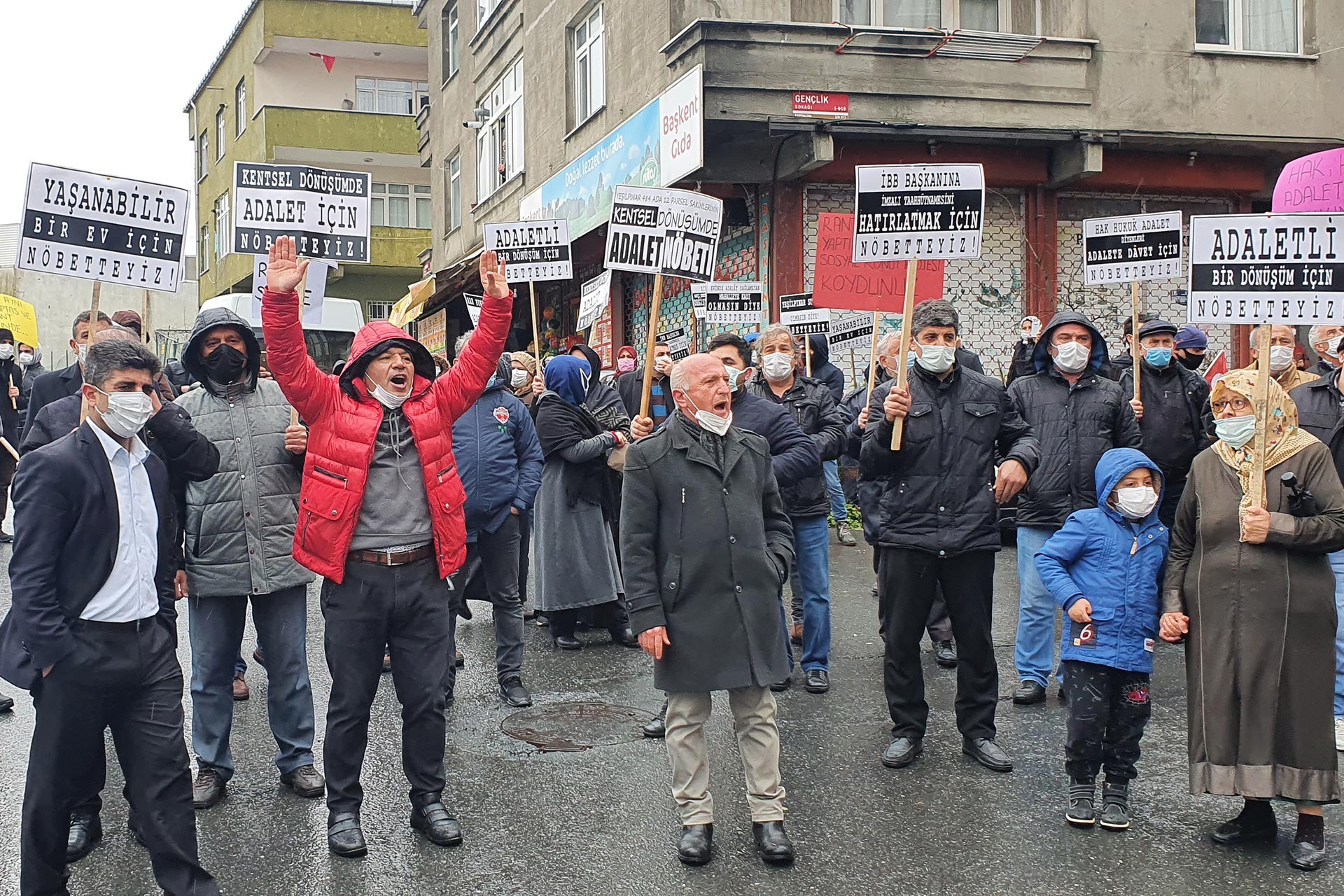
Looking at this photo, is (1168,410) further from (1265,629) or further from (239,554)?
(239,554)

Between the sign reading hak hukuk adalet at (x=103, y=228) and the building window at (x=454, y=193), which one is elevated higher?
the building window at (x=454, y=193)

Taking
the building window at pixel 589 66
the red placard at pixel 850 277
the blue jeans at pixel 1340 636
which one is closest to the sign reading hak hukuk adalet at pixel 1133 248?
the red placard at pixel 850 277

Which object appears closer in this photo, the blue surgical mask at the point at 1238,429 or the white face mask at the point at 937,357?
the blue surgical mask at the point at 1238,429

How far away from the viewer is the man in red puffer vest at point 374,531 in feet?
16.8

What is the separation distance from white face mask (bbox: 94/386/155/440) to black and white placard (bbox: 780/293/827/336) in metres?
9.80

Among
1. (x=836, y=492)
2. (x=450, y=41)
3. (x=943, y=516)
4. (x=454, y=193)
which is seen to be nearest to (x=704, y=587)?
(x=943, y=516)

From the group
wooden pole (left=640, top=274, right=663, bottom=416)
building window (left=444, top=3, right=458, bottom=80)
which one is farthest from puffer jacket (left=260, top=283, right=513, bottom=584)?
building window (left=444, top=3, right=458, bottom=80)

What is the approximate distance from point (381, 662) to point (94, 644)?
51.9 inches

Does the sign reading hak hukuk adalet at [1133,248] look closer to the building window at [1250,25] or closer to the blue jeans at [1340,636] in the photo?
the blue jeans at [1340,636]

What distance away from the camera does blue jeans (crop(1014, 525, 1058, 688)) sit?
7.25 m

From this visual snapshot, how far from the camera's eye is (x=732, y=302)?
14.1 meters

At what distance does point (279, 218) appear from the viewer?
25.6 ft

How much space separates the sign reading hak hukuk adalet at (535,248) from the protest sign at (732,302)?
2894 mm

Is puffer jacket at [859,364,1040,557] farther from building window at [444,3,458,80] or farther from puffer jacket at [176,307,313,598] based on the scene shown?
building window at [444,3,458,80]
